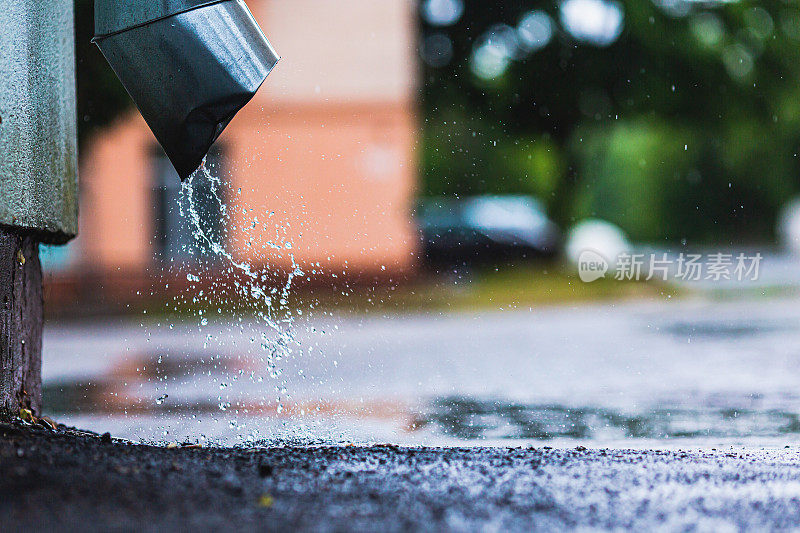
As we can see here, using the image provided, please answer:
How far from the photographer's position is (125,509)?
2898 mm

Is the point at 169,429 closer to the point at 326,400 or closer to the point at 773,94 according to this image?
the point at 326,400

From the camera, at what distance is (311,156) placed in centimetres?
1867

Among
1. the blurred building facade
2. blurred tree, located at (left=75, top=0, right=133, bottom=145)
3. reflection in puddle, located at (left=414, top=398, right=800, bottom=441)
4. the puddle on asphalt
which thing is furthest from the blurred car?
reflection in puddle, located at (left=414, top=398, right=800, bottom=441)

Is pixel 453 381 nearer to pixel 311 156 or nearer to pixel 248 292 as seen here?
pixel 248 292

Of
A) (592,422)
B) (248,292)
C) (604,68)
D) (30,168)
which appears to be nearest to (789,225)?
(604,68)

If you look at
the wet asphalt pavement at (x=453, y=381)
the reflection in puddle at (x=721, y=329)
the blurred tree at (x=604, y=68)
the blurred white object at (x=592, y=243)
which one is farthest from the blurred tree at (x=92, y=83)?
the blurred white object at (x=592, y=243)

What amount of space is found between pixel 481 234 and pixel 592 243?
4156mm

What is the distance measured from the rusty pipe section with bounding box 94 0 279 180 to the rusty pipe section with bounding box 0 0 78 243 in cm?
30

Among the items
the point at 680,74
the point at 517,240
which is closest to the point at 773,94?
the point at 680,74

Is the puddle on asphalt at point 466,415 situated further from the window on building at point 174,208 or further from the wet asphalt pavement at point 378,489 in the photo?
the window on building at point 174,208

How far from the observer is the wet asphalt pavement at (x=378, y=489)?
9.41 feet

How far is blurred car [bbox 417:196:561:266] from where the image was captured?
67.3 feet

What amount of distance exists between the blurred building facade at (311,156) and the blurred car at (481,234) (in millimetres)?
1950

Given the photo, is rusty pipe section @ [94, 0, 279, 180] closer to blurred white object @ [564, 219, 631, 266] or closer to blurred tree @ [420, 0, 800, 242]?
blurred tree @ [420, 0, 800, 242]
